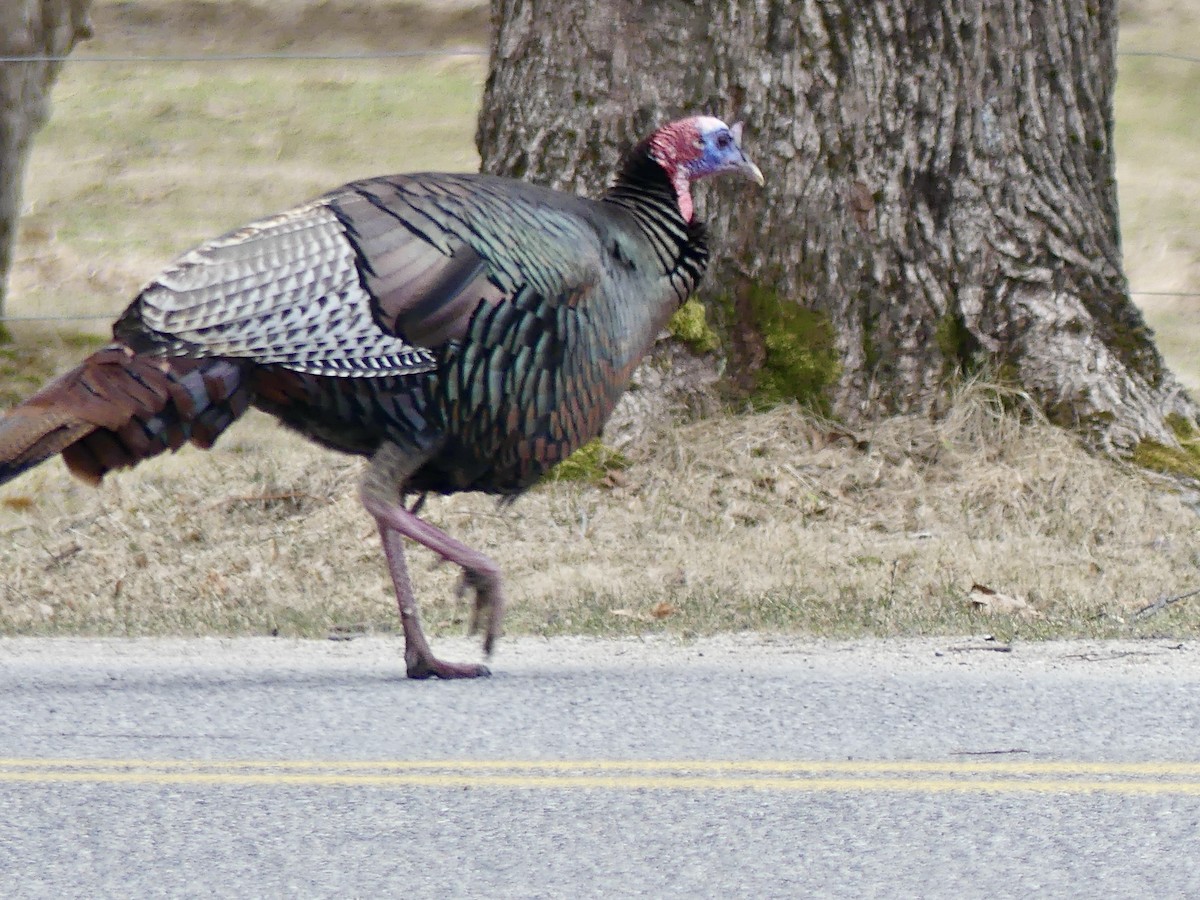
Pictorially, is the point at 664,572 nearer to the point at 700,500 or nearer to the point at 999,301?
the point at 700,500

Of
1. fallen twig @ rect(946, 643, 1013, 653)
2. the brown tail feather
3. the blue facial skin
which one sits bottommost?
fallen twig @ rect(946, 643, 1013, 653)

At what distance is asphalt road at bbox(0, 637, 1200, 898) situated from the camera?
3.82 m

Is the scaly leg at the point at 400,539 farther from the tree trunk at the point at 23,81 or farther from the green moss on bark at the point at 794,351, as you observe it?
the tree trunk at the point at 23,81

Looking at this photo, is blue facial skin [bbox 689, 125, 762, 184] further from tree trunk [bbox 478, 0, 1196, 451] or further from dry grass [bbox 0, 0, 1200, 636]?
tree trunk [bbox 478, 0, 1196, 451]

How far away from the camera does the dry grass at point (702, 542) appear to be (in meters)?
6.50

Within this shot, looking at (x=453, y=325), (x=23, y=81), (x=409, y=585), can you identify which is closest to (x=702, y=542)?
(x=409, y=585)

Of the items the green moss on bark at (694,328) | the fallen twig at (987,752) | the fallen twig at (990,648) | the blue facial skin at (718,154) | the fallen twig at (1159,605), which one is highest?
the blue facial skin at (718,154)

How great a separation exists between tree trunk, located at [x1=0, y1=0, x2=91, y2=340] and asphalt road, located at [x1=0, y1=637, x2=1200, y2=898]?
656 cm

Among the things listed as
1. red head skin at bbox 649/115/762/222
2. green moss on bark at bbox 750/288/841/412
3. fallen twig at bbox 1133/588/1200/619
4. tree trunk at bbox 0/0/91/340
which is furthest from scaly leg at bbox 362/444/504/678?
tree trunk at bbox 0/0/91/340

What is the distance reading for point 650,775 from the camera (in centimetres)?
445

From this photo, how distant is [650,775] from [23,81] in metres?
8.68

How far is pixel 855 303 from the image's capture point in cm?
800

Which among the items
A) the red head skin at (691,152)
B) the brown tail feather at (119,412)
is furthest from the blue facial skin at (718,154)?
the brown tail feather at (119,412)

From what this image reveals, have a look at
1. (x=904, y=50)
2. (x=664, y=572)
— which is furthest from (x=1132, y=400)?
(x=664, y=572)
